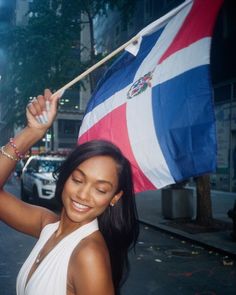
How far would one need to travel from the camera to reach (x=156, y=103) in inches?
121

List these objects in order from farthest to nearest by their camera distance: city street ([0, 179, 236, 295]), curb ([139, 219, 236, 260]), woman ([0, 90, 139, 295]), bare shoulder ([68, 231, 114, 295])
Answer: curb ([139, 219, 236, 260])
city street ([0, 179, 236, 295])
woman ([0, 90, 139, 295])
bare shoulder ([68, 231, 114, 295])

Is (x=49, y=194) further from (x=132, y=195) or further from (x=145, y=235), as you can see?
(x=132, y=195)

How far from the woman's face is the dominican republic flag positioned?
2.86 ft

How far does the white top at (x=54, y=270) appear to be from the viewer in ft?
5.74

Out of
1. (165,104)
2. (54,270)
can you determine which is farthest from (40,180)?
(54,270)

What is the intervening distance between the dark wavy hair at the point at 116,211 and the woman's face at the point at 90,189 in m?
0.04

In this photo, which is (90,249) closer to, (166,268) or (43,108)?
(43,108)

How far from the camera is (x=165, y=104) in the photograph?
303 cm

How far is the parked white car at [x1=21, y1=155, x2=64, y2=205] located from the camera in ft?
47.3

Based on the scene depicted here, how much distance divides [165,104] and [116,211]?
1.13 meters

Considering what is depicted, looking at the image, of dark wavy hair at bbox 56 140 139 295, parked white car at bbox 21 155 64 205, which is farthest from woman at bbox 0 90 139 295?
parked white car at bbox 21 155 64 205

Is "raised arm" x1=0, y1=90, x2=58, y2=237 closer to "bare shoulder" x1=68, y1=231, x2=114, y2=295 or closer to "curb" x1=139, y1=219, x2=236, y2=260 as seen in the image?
"bare shoulder" x1=68, y1=231, x2=114, y2=295

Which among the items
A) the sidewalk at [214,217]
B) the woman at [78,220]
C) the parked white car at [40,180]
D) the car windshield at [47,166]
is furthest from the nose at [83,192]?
the car windshield at [47,166]

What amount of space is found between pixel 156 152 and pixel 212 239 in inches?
275
